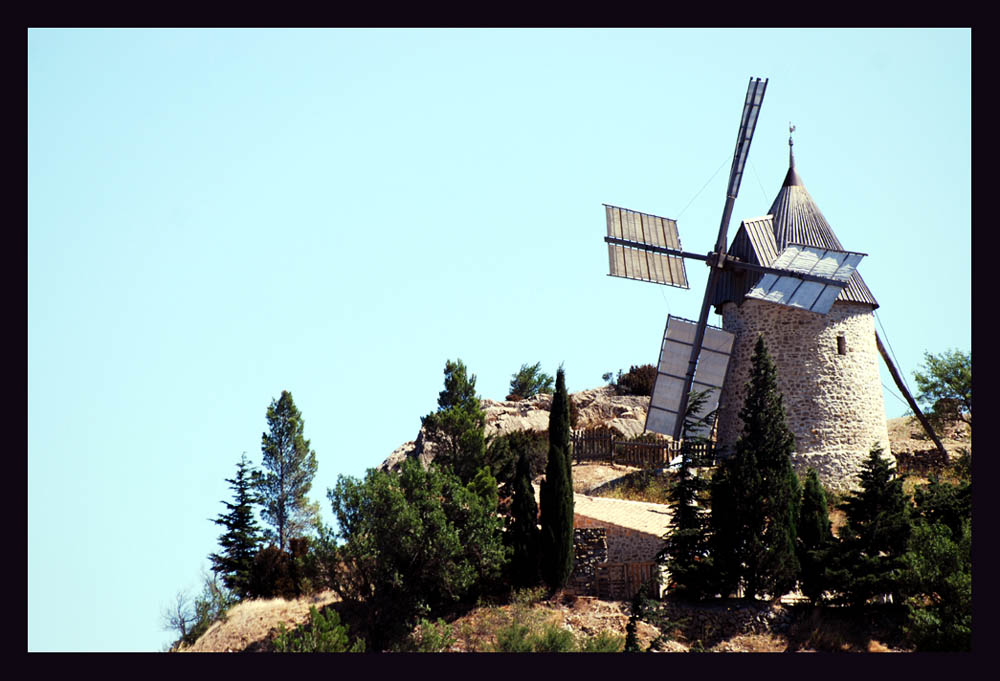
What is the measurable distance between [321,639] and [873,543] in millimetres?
11540

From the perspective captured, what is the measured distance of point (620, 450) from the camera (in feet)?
116

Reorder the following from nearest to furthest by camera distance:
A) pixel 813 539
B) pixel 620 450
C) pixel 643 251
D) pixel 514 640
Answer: pixel 514 640 → pixel 813 539 → pixel 643 251 → pixel 620 450

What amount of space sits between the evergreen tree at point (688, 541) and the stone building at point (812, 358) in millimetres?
5444

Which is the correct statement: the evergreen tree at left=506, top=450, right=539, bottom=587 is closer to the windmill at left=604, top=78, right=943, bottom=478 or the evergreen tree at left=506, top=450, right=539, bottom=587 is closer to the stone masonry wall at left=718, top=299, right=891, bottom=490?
the windmill at left=604, top=78, right=943, bottom=478

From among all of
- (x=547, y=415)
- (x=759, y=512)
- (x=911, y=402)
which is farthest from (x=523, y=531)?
(x=911, y=402)

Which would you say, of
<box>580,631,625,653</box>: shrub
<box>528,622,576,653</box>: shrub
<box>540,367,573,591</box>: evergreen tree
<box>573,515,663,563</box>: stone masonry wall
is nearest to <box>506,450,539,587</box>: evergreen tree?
<box>540,367,573,591</box>: evergreen tree

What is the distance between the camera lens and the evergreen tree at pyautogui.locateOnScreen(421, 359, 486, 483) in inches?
1147

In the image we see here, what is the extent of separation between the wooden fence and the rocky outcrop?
96 centimetres

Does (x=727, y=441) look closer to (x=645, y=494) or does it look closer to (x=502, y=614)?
(x=645, y=494)

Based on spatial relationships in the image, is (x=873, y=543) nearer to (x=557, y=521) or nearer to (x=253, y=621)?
(x=557, y=521)

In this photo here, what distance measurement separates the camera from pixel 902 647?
24.4 meters

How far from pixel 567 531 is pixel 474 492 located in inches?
93.4

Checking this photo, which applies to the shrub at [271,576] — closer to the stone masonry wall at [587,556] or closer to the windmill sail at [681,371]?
the stone masonry wall at [587,556]

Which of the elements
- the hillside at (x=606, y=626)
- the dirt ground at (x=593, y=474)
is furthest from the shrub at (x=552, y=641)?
the dirt ground at (x=593, y=474)
